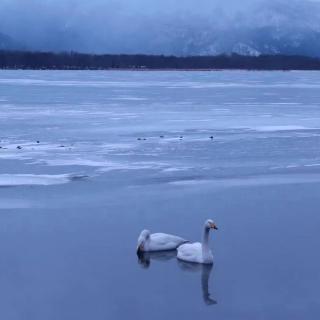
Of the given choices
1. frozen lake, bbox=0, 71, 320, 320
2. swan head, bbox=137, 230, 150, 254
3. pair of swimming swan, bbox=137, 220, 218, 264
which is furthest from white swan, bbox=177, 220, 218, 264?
swan head, bbox=137, 230, 150, 254

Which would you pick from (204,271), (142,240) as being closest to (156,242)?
(142,240)

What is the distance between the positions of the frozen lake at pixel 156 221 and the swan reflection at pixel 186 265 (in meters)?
0.02

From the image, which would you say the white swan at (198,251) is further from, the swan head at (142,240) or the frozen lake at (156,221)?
the swan head at (142,240)

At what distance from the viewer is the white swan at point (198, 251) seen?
7.57 meters

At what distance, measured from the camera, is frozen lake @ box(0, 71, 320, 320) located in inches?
258

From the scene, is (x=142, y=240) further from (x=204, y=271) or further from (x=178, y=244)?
(x=204, y=271)

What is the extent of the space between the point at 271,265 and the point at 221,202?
2668 mm

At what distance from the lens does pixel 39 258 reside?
24.8 feet

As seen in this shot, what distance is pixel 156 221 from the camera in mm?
9070

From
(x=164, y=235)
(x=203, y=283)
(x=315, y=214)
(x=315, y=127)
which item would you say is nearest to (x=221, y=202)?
(x=315, y=214)

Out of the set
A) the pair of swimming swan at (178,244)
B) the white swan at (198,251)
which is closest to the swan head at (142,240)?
the pair of swimming swan at (178,244)

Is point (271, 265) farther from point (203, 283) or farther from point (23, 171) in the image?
point (23, 171)

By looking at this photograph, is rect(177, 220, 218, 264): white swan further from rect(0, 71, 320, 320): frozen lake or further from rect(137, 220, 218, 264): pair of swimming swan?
rect(0, 71, 320, 320): frozen lake

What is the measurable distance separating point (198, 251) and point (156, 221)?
1494 mm
